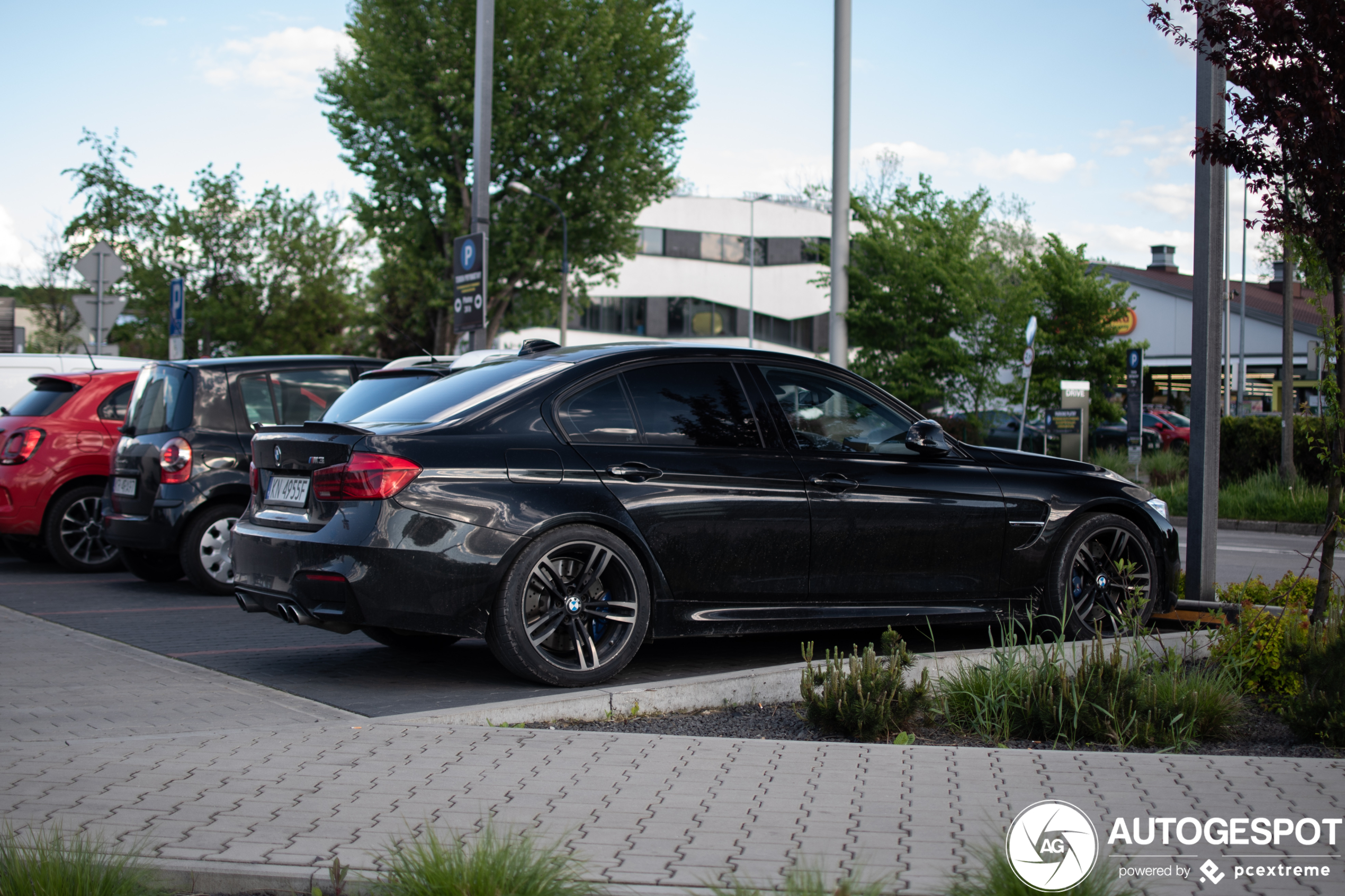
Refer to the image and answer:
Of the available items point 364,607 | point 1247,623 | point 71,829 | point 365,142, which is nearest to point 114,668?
point 364,607

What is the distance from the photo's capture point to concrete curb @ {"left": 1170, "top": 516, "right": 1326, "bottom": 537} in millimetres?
17469

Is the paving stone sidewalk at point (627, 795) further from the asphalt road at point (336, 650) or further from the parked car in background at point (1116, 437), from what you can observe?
the parked car in background at point (1116, 437)

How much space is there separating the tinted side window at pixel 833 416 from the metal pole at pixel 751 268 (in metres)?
56.3

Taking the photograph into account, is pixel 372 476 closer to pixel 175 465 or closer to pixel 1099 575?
pixel 1099 575

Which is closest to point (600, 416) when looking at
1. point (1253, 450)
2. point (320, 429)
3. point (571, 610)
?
point (571, 610)

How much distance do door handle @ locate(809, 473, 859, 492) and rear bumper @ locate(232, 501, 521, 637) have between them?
5.20 feet

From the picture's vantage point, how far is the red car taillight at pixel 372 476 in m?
5.45

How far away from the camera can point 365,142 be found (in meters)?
31.6

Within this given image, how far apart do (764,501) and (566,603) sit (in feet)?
3.61

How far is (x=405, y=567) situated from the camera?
212 inches

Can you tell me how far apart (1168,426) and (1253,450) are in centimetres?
1980

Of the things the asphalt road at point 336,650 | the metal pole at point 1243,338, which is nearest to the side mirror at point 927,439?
the asphalt road at point 336,650

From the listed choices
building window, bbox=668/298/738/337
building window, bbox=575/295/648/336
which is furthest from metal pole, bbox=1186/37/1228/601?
building window, bbox=668/298/738/337

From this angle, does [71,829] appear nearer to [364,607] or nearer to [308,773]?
[308,773]
